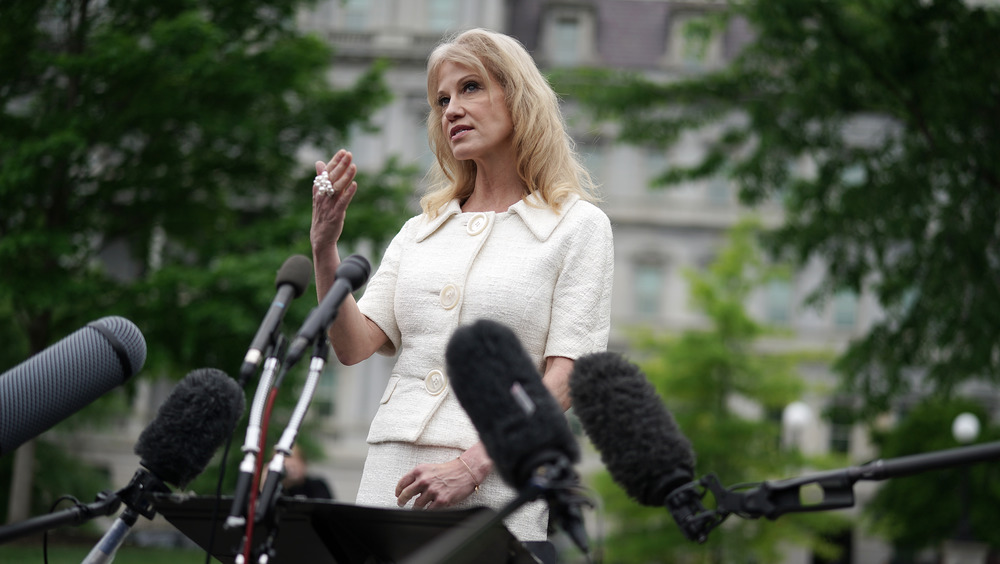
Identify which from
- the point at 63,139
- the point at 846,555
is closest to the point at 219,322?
the point at 63,139

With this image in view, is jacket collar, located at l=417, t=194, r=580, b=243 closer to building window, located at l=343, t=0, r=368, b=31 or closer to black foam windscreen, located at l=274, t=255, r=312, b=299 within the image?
black foam windscreen, located at l=274, t=255, r=312, b=299

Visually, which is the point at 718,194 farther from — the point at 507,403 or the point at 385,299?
the point at 507,403

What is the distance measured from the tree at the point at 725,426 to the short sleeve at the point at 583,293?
21134mm

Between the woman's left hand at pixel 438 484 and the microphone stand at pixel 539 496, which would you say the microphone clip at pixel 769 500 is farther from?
the woman's left hand at pixel 438 484

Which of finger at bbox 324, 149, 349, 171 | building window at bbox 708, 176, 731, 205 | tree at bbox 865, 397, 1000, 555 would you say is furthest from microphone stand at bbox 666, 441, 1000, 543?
building window at bbox 708, 176, 731, 205

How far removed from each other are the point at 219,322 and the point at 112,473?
84.3 feet

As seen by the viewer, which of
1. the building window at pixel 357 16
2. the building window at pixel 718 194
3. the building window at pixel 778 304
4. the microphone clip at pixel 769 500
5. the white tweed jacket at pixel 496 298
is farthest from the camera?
the building window at pixel 718 194

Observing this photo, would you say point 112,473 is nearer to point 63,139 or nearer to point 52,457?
point 52,457

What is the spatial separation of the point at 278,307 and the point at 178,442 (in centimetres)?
50

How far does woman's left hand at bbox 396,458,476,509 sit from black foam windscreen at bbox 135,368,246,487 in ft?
1.62

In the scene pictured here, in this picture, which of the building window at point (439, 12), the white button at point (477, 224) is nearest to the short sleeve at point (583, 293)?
the white button at point (477, 224)

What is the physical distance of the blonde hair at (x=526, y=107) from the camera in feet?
11.1

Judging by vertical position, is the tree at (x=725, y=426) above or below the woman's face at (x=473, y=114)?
below

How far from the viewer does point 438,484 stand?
2.94 m
